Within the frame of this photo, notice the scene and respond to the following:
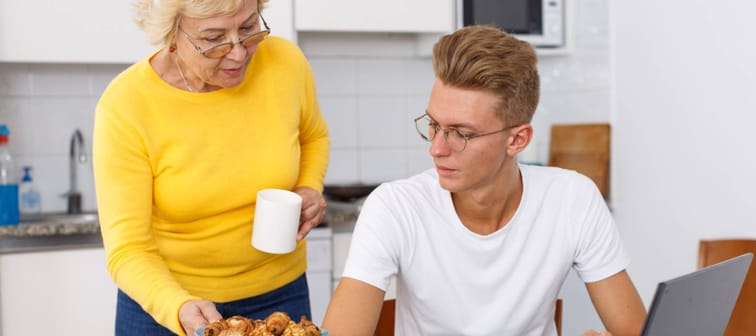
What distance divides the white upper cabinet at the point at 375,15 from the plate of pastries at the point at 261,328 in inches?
80.6

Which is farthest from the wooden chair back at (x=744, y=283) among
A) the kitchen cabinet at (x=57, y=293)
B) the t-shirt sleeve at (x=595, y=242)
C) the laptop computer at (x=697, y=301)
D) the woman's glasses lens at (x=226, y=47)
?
the kitchen cabinet at (x=57, y=293)

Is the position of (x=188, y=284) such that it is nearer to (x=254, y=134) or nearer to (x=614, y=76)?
(x=254, y=134)

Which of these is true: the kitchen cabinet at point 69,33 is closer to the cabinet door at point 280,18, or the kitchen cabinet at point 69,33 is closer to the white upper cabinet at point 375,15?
the cabinet door at point 280,18

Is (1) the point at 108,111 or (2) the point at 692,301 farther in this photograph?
(1) the point at 108,111

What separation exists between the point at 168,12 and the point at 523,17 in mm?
1953

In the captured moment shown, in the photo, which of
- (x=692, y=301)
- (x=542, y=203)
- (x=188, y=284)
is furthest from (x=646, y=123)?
(x=692, y=301)

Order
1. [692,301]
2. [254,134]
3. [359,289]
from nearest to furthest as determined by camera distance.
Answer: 1. [692,301]
2. [359,289]
3. [254,134]

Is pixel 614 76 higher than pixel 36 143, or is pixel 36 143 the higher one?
pixel 614 76

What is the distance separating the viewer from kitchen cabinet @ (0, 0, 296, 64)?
280 cm

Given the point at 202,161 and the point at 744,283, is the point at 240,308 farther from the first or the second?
the point at 744,283

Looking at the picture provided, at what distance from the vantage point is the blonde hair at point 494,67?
1.48 metres

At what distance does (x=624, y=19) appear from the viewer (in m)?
3.08

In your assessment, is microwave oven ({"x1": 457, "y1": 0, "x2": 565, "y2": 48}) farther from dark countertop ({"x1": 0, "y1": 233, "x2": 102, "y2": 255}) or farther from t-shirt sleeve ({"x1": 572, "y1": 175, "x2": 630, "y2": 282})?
t-shirt sleeve ({"x1": 572, "y1": 175, "x2": 630, "y2": 282})

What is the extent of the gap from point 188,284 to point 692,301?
1.07 meters
